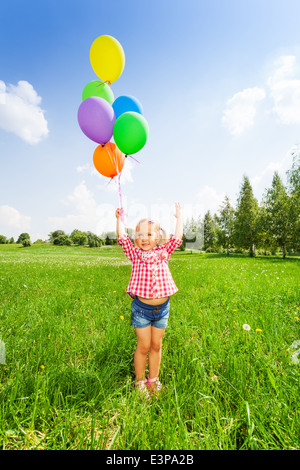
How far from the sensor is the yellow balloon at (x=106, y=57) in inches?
144

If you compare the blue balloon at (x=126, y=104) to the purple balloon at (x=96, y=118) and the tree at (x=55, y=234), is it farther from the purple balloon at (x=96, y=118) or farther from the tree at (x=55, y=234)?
the tree at (x=55, y=234)

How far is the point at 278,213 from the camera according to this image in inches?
Result: 1208

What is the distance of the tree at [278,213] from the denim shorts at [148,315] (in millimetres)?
31981

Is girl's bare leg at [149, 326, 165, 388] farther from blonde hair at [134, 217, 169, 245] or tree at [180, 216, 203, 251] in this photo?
tree at [180, 216, 203, 251]

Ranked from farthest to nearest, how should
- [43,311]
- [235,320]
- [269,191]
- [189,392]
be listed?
[269,191] → [43,311] → [235,320] → [189,392]

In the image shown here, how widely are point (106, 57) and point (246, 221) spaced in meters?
34.5

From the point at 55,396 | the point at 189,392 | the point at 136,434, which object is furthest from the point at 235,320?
the point at 55,396

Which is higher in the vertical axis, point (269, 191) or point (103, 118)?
point (269, 191)

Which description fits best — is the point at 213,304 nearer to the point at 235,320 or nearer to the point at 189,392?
the point at 235,320

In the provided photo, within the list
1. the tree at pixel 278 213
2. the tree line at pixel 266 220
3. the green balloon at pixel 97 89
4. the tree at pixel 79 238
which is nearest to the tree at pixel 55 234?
the tree at pixel 79 238

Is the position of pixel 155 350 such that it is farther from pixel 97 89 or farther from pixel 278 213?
pixel 278 213

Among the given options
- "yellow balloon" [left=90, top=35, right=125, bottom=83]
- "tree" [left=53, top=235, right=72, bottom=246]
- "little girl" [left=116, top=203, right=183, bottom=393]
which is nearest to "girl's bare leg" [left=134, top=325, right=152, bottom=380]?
"little girl" [left=116, top=203, right=183, bottom=393]
